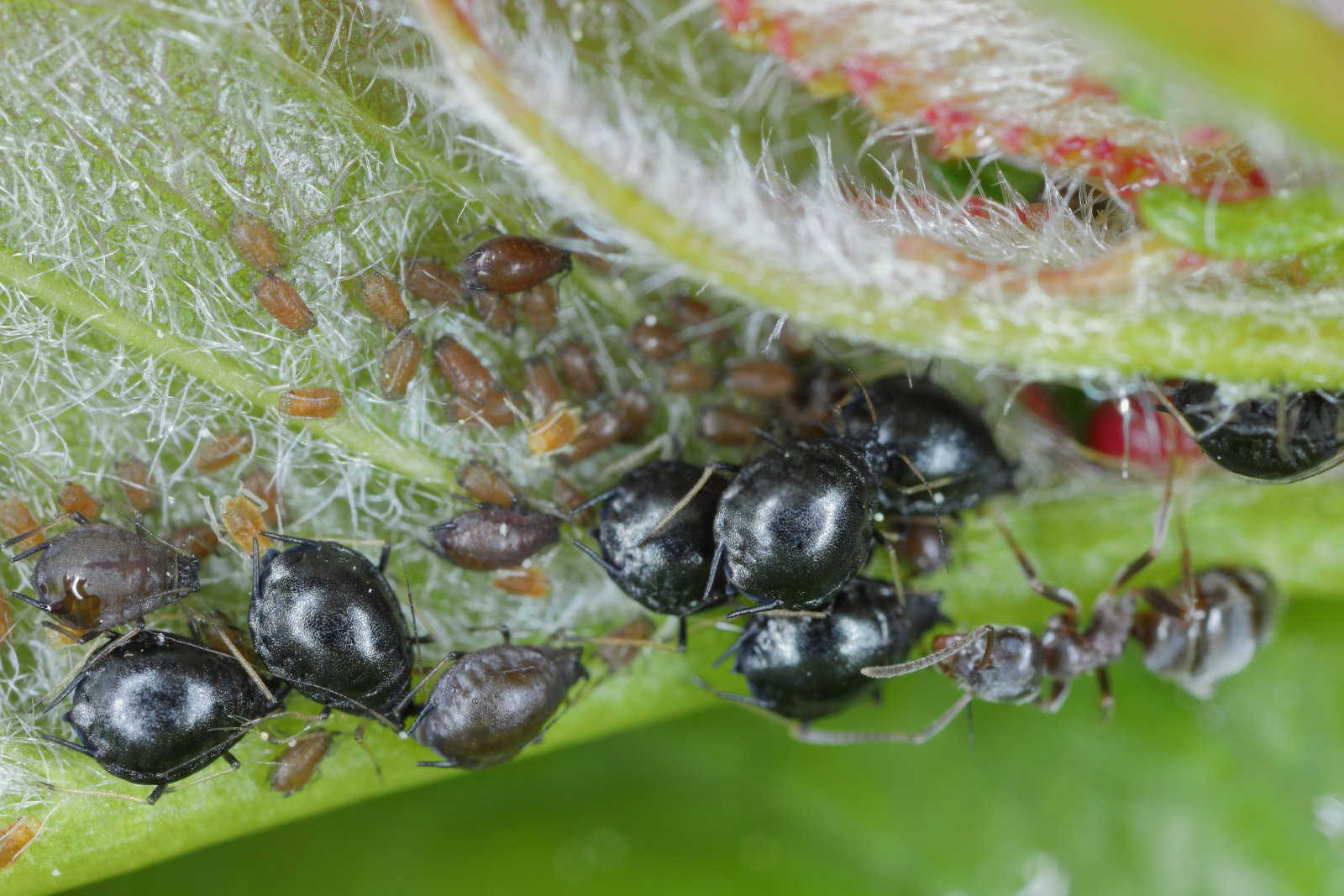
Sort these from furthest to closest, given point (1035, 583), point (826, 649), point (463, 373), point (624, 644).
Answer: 1. point (1035, 583)
2. point (624, 644)
3. point (826, 649)
4. point (463, 373)

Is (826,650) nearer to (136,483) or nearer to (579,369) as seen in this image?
(579,369)

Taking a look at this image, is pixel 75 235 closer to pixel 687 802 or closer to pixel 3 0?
pixel 3 0

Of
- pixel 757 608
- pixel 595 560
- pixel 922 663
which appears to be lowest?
pixel 922 663

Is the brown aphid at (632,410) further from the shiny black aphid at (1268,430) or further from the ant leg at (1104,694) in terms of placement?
the ant leg at (1104,694)

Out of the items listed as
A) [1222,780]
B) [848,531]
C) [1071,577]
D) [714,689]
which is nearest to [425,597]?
[714,689]

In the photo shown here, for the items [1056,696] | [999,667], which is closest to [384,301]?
[999,667]

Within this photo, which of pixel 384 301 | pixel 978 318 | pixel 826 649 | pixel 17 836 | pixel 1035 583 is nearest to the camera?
pixel 978 318
